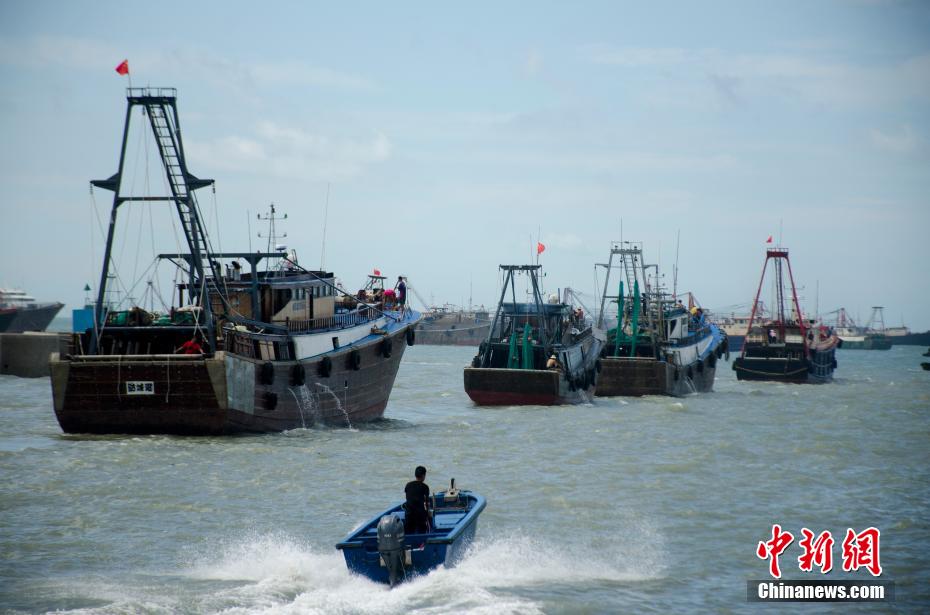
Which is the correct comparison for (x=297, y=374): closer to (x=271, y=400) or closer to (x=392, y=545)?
(x=271, y=400)

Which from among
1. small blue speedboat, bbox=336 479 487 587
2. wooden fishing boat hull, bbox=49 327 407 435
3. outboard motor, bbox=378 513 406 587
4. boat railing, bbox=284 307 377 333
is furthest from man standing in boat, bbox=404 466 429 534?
boat railing, bbox=284 307 377 333

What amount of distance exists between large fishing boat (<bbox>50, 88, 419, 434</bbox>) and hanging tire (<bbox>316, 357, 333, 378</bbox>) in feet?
0.17

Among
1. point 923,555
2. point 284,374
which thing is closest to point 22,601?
point 923,555

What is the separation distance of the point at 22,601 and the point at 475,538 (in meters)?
7.60

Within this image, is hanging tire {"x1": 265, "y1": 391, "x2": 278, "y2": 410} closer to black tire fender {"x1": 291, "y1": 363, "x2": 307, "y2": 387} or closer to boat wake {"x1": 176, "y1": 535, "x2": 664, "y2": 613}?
black tire fender {"x1": 291, "y1": 363, "x2": 307, "y2": 387}

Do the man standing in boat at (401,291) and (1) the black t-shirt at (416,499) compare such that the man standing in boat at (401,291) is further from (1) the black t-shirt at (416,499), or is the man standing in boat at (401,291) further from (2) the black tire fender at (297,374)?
(1) the black t-shirt at (416,499)

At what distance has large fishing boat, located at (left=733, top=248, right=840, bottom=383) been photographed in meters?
78.0

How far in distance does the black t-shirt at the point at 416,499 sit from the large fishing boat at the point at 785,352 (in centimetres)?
6408

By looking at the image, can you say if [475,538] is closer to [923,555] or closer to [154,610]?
[154,610]

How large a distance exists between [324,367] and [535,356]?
1777 centimetres

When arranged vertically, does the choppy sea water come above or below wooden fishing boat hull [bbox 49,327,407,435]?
below

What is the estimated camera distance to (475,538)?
64.2ft

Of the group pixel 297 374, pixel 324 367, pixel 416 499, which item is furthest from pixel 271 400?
pixel 416 499

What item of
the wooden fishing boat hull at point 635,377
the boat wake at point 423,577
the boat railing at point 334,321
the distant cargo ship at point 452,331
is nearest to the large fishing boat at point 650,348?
the wooden fishing boat hull at point 635,377
